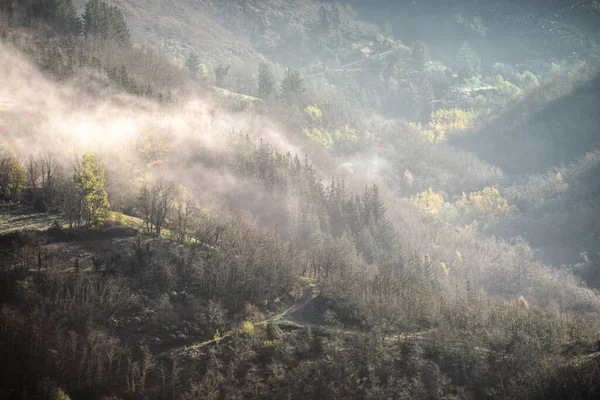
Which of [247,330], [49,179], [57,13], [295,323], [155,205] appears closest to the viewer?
[247,330]

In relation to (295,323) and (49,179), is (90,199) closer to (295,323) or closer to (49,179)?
(49,179)

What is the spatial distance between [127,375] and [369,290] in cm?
6402

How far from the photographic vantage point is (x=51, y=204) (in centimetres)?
11388

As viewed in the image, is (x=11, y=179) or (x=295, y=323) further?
(x=11, y=179)

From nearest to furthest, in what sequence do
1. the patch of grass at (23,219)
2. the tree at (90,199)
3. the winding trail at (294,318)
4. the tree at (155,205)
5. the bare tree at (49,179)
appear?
the winding trail at (294,318)
the patch of grass at (23,219)
the tree at (90,199)
the bare tree at (49,179)
the tree at (155,205)

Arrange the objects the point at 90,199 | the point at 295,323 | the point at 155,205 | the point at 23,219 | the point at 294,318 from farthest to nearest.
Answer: the point at 155,205, the point at 294,318, the point at 90,199, the point at 295,323, the point at 23,219

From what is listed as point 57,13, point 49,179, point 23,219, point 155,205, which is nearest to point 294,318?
point 155,205

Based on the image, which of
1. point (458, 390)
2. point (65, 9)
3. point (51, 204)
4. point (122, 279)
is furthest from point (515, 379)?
point (65, 9)

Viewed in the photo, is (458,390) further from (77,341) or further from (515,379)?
(77,341)

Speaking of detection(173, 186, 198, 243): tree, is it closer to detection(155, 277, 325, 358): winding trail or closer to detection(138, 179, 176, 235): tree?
detection(138, 179, 176, 235): tree

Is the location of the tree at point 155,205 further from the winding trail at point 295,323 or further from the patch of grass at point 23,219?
the winding trail at point 295,323

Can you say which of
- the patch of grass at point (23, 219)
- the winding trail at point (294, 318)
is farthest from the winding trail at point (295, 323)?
the patch of grass at point (23, 219)

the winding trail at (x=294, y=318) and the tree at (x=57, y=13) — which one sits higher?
the tree at (x=57, y=13)

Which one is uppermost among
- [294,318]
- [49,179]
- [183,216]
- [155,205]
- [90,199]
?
[49,179]
